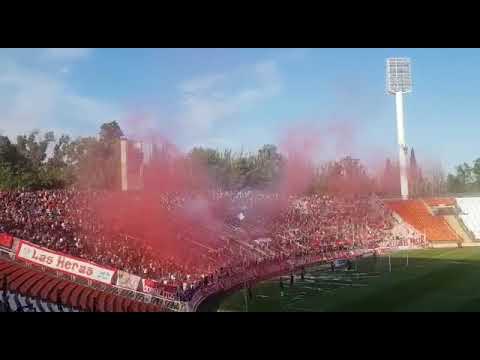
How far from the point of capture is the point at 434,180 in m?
16.2

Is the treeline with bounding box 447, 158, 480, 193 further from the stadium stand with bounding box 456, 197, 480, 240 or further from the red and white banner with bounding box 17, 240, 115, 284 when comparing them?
the red and white banner with bounding box 17, 240, 115, 284

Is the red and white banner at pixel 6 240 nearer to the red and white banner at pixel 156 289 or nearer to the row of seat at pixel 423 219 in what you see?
the red and white banner at pixel 156 289

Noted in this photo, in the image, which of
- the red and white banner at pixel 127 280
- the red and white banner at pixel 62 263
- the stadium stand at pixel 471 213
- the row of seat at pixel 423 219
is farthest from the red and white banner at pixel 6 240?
the stadium stand at pixel 471 213

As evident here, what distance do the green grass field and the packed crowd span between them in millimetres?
773

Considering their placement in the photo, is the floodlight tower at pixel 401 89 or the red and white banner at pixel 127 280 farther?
the floodlight tower at pixel 401 89

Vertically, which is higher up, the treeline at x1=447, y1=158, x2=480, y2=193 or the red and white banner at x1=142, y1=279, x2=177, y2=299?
the treeline at x1=447, y1=158, x2=480, y2=193

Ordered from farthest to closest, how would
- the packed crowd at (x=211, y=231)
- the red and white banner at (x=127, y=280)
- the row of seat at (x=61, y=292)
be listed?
the packed crowd at (x=211, y=231) < the red and white banner at (x=127, y=280) < the row of seat at (x=61, y=292)

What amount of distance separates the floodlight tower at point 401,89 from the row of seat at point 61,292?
300 inches

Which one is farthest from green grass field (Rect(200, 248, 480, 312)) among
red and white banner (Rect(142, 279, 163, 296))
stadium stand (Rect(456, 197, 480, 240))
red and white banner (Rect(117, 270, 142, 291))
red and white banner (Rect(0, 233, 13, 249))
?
red and white banner (Rect(0, 233, 13, 249))

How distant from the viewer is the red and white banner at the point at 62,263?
9.01 meters

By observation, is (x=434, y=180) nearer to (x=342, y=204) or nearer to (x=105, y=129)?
(x=342, y=204)

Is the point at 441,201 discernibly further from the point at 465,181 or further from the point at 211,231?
the point at 211,231

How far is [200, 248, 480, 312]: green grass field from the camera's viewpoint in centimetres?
1019
